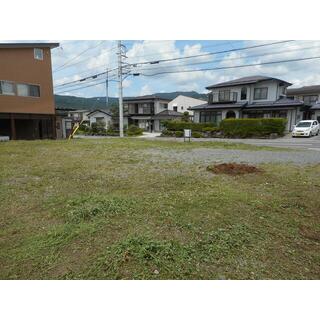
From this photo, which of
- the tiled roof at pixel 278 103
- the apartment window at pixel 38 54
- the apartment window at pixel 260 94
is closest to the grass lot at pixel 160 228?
the apartment window at pixel 38 54

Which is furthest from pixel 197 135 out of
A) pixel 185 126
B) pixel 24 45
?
pixel 24 45

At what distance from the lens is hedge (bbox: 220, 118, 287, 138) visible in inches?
643

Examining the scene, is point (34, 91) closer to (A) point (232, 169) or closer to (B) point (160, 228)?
(A) point (232, 169)

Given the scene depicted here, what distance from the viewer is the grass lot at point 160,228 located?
6.26 ft

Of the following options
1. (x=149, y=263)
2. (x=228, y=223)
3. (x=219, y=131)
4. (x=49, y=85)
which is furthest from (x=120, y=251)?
(x=219, y=131)

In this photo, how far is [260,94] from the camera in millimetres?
21453

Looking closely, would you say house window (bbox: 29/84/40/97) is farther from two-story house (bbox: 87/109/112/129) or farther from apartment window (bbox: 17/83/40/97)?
two-story house (bbox: 87/109/112/129)

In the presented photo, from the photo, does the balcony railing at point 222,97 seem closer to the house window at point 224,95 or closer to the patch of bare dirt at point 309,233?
the house window at point 224,95

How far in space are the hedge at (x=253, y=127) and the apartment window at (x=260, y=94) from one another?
5560 millimetres

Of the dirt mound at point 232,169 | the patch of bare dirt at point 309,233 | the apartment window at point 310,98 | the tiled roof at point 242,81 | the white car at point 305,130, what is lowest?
the patch of bare dirt at point 309,233

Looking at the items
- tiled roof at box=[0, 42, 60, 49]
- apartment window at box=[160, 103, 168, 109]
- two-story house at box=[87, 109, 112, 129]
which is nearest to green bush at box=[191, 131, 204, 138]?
tiled roof at box=[0, 42, 60, 49]

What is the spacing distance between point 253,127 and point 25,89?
1503 cm

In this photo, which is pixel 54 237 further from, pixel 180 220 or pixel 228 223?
pixel 228 223

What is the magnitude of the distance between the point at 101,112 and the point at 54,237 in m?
33.0
